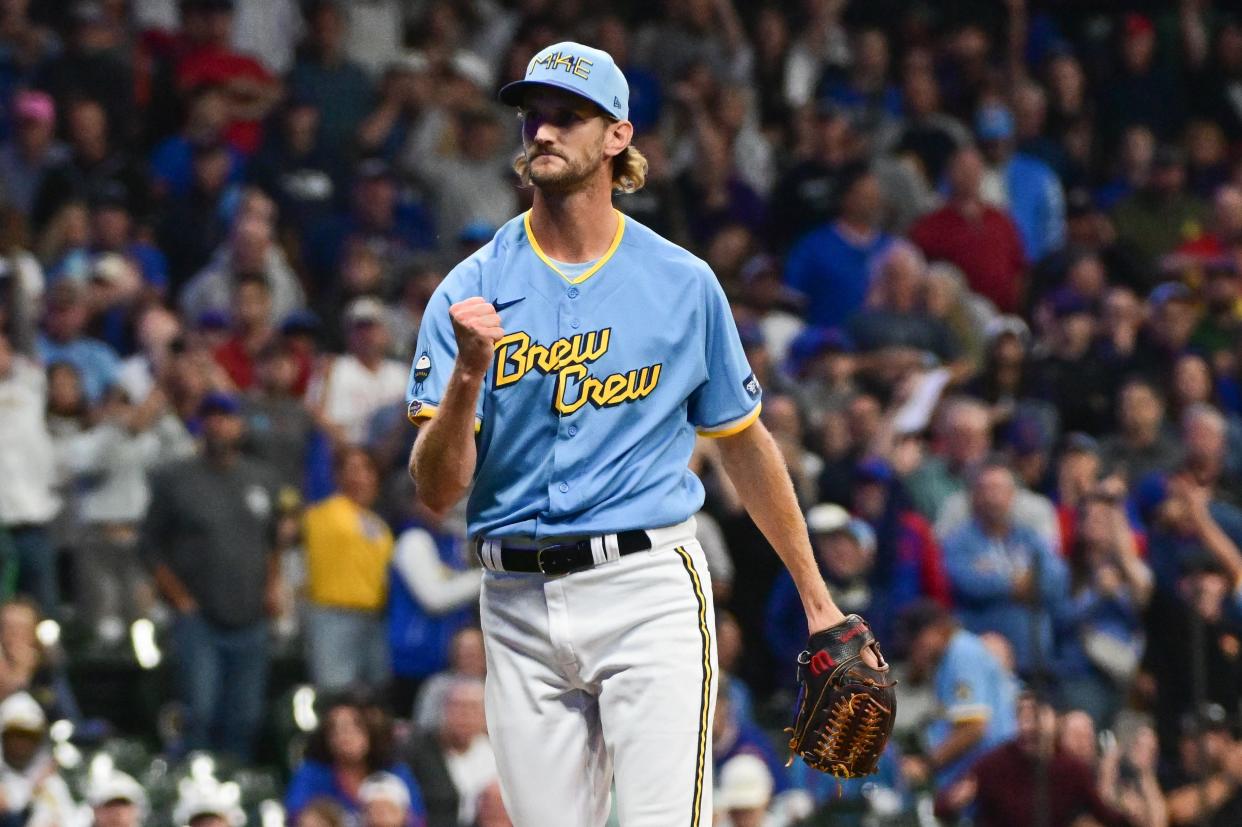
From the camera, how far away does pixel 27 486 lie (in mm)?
10367

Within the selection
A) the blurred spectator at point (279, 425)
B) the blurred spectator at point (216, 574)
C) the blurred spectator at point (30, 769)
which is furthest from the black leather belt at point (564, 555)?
the blurred spectator at point (279, 425)

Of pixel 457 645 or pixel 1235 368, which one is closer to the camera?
pixel 457 645

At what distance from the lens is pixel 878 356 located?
12234 millimetres

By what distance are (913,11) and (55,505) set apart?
801 centimetres

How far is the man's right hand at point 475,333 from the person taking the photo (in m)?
4.25

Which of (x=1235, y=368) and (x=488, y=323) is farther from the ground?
(x=488, y=323)

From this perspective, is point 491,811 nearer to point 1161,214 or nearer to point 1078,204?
point 1078,204

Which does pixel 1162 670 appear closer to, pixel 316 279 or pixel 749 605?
pixel 749 605

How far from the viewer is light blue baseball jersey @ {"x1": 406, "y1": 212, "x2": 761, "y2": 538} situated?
15.3ft

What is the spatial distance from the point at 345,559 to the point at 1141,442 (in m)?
4.29

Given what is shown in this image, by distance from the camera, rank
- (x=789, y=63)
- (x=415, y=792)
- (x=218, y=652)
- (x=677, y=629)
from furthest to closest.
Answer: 1. (x=789, y=63)
2. (x=218, y=652)
3. (x=415, y=792)
4. (x=677, y=629)

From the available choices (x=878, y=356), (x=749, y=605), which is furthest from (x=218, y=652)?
(x=878, y=356)

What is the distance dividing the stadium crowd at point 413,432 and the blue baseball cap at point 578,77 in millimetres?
4793

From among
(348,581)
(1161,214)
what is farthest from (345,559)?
(1161,214)
